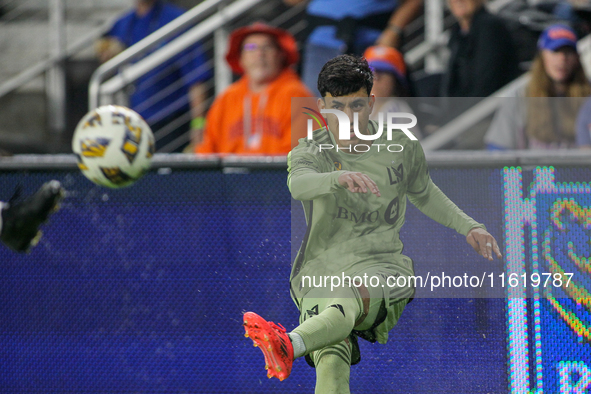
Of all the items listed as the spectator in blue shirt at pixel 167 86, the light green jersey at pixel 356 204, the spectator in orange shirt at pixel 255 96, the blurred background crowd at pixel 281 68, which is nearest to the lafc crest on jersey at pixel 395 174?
the light green jersey at pixel 356 204

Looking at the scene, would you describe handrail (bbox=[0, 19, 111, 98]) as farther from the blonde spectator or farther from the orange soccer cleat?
the orange soccer cleat

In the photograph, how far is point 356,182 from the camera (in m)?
2.64

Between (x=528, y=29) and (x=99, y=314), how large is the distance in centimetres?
393

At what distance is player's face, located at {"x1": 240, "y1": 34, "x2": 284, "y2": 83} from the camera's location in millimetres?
4773

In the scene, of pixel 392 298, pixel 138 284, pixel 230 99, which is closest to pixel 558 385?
pixel 392 298

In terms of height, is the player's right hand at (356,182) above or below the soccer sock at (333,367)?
above

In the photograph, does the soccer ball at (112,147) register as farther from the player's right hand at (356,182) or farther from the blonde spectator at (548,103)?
the blonde spectator at (548,103)

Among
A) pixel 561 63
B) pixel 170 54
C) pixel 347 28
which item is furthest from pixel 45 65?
pixel 561 63

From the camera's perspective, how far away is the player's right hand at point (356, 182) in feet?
8.64

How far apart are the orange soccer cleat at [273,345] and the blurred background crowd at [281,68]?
52.5 inches

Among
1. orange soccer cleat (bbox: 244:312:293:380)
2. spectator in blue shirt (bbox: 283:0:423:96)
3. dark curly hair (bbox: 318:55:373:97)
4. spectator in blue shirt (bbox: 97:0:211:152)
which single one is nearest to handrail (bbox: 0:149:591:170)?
dark curly hair (bbox: 318:55:373:97)

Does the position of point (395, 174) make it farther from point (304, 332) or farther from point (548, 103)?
point (548, 103)

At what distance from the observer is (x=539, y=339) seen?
325cm

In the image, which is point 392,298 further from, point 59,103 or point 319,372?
point 59,103
